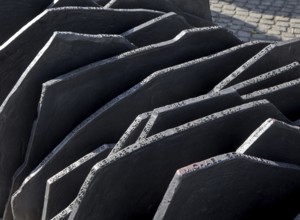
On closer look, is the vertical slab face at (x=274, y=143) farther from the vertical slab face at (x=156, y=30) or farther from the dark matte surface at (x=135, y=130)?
the vertical slab face at (x=156, y=30)

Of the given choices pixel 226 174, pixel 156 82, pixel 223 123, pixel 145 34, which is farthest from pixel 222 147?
pixel 145 34

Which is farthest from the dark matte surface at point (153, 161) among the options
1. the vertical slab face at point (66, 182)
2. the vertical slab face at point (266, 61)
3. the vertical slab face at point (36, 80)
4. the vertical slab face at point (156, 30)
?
the vertical slab face at point (156, 30)

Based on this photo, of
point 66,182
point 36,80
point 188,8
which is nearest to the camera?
point 66,182

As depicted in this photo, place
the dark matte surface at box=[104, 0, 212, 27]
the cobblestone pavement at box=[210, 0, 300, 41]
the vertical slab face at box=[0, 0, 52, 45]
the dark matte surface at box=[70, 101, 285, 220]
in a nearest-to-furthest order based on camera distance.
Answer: the dark matte surface at box=[70, 101, 285, 220] < the vertical slab face at box=[0, 0, 52, 45] < the dark matte surface at box=[104, 0, 212, 27] < the cobblestone pavement at box=[210, 0, 300, 41]

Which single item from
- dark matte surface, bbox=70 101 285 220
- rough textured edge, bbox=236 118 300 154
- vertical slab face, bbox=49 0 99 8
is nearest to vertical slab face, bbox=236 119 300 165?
rough textured edge, bbox=236 118 300 154

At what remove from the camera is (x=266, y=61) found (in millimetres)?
3465

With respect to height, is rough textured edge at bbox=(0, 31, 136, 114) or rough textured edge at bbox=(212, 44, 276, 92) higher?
rough textured edge at bbox=(0, 31, 136, 114)

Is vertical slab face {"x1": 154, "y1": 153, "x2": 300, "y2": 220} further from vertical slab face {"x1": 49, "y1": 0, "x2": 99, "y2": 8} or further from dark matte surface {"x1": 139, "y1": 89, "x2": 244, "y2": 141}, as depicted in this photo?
vertical slab face {"x1": 49, "y1": 0, "x2": 99, "y2": 8}

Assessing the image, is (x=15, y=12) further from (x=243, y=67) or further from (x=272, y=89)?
(x=272, y=89)

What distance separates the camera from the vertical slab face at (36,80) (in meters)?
3.12

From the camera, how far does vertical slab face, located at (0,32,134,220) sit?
10.2ft

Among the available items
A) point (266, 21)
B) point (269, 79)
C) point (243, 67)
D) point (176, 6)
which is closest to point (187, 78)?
point (243, 67)

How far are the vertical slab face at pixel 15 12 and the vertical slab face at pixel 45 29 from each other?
0.47 metres

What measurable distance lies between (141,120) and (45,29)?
1179 mm
